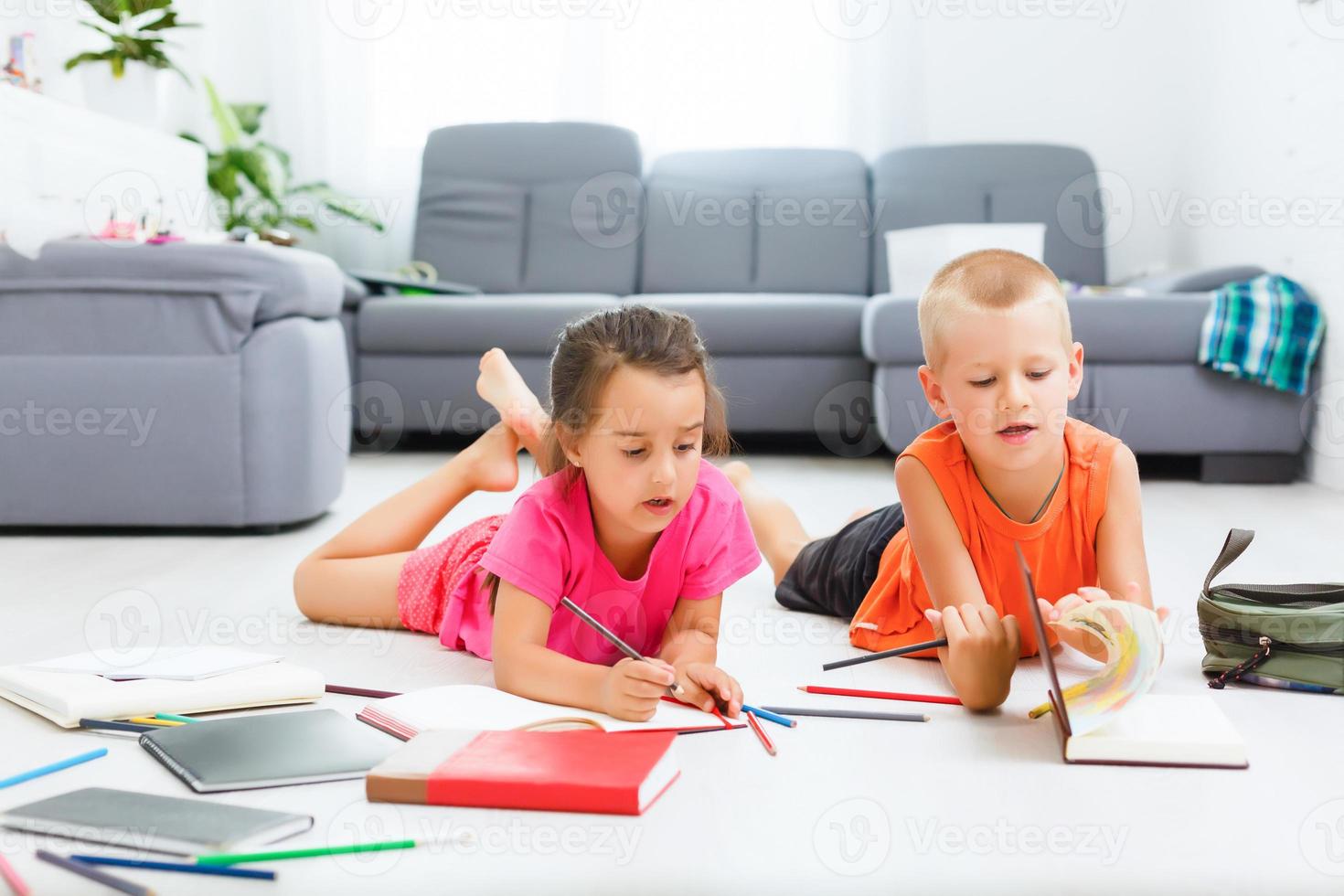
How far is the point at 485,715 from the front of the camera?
1.08 metres

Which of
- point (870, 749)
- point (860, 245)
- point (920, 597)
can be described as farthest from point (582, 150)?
point (870, 749)

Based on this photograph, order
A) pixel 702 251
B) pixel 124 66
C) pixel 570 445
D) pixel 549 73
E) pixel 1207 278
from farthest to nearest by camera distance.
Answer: pixel 549 73 < pixel 702 251 < pixel 1207 278 < pixel 124 66 < pixel 570 445

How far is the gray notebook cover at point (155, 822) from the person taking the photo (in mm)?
804

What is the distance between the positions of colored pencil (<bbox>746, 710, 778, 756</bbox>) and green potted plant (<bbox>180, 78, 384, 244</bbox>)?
9.62 feet

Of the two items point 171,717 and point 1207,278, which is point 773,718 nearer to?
point 171,717

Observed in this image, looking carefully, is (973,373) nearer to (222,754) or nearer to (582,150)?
(222,754)

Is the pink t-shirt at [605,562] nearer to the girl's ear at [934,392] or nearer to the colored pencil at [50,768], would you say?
the girl's ear at [934,392]

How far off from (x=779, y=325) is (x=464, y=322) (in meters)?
0.90

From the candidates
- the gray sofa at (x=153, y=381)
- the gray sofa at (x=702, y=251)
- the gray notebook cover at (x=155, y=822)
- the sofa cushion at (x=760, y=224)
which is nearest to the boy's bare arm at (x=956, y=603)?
the gray notebook cover at (x=155, y=822)

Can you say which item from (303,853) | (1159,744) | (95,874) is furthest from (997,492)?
(95,874)

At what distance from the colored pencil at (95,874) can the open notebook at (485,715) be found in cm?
31

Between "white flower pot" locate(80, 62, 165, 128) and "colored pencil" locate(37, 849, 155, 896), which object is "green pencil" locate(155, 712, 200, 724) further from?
"white flower pot" locate(80, 62, 165, 128)

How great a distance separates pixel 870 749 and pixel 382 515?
2.64 ft

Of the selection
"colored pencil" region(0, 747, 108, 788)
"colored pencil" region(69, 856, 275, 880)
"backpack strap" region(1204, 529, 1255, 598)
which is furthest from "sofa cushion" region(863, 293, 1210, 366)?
"colored pencil" region(69, 856, 275, 880)
